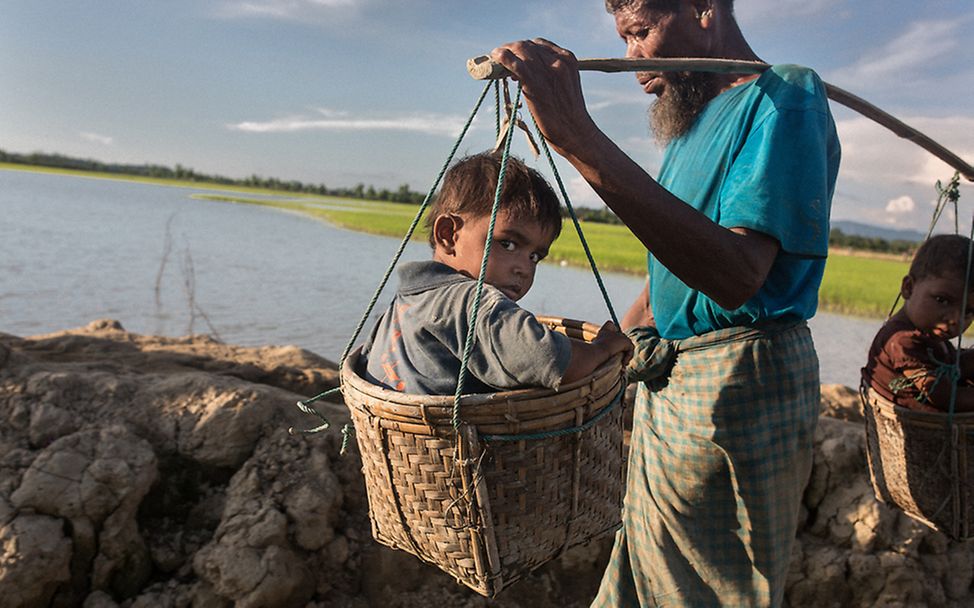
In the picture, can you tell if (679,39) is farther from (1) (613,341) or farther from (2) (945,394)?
(2) (945,394)

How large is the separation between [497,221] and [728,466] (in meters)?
0.84

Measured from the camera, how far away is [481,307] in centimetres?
137

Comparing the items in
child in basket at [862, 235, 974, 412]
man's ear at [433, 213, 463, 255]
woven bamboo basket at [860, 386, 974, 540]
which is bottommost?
woven bamboo basket at [860, 386, 974, 540]

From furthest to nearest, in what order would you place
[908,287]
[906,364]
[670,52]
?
[908,287]
[906,364]
[670,52]

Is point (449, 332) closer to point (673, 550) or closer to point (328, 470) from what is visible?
point (673, 550)

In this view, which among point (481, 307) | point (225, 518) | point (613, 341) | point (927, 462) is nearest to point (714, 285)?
point (613, 341)

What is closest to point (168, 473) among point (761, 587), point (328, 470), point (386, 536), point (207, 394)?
→ point (207, 394)

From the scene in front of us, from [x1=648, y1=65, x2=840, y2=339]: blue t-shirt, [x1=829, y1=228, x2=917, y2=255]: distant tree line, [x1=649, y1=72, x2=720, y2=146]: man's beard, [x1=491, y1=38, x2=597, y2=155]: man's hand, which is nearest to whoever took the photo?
[x1=491, y1=38, x2=597, y2=155]: man's hand

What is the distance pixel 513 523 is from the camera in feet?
4.58

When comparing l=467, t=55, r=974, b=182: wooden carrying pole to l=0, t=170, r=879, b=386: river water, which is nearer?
l=467, t=55, r=974, b=182: wooden carrying pole

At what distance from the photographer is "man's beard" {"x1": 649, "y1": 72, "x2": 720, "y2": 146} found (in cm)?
189

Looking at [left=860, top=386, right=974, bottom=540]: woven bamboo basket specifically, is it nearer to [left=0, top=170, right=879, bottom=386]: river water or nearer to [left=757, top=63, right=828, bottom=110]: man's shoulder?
[left=757, top=63, right=828, bottom=110]: man's shoulder

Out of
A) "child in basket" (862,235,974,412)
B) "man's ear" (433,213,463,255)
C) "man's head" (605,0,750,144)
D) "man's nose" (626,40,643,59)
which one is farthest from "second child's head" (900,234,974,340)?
"man's ear" (433,213,463,255)

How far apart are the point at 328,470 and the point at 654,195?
2.07 meters
